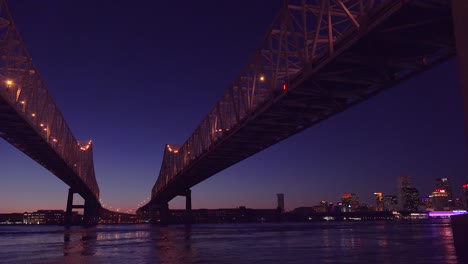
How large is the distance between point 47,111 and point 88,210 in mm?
104640

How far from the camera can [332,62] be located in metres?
25.7

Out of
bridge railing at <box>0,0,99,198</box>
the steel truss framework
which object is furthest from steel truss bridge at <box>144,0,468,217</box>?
bridge railing at <box>0,0,99,198</box>

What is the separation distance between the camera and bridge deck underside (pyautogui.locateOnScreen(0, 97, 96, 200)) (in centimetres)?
4690

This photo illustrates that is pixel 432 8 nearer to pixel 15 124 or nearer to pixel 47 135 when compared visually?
pixel 15 124

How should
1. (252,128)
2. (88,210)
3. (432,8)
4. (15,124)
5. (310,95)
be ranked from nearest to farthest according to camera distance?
1. (432,8)
2. (310,95)
3. (252,128)
4. (15,124)
5. (88,210)

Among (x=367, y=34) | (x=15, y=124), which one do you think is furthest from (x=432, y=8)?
(x=15, y=124)

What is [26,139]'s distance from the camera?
6053cm

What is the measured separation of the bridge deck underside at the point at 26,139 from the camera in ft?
154

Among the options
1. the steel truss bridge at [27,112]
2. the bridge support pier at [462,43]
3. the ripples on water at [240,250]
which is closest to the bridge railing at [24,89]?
the steel truss bridge at [27,112]

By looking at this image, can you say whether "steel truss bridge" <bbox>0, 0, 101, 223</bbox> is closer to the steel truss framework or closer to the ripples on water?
the ripples on water

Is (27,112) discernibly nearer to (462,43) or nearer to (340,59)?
(340,59)

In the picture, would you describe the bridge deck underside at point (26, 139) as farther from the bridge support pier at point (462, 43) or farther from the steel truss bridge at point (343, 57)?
the bridge support pier at point (462, 43)

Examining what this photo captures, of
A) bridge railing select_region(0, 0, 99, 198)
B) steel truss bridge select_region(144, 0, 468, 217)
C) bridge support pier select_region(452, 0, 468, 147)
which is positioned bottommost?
bridge support pier select_region(452, 0, 468, 147)

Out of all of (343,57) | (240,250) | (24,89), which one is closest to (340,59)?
(343,57)
